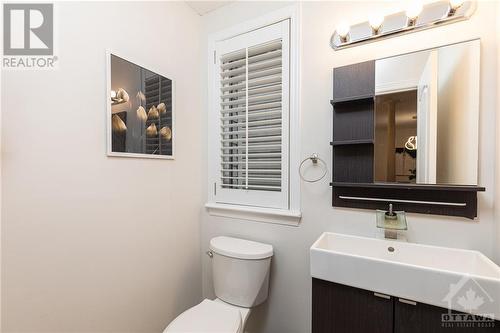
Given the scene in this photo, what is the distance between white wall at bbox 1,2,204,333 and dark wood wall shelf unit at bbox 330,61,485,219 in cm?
104

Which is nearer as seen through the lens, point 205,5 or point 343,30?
point 343,30

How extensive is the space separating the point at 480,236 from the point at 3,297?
202 cm

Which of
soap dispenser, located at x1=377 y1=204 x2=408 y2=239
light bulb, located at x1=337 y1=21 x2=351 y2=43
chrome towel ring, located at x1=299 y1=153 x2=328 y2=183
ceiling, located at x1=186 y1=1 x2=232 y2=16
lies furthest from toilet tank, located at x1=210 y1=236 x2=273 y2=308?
ceiling, located at x1=186 y1=1 x2=232 y2=16

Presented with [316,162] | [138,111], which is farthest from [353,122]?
[138,111]

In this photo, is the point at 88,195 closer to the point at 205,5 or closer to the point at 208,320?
the point at 208,320

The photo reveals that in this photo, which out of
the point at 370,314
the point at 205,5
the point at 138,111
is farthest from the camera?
the point at 205,5

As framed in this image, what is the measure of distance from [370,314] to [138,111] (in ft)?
5.11

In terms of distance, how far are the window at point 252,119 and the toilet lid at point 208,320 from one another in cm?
66

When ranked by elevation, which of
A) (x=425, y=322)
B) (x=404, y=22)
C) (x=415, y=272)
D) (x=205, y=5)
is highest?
(x=205, y=5)

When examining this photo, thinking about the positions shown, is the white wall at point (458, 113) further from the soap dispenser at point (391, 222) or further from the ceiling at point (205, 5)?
the ceiling at point (205, 5)

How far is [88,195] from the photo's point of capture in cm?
119

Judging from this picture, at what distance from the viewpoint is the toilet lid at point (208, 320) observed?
123 cm

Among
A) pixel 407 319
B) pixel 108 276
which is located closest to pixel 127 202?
pixel 108 276

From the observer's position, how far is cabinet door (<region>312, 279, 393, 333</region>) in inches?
40.6
